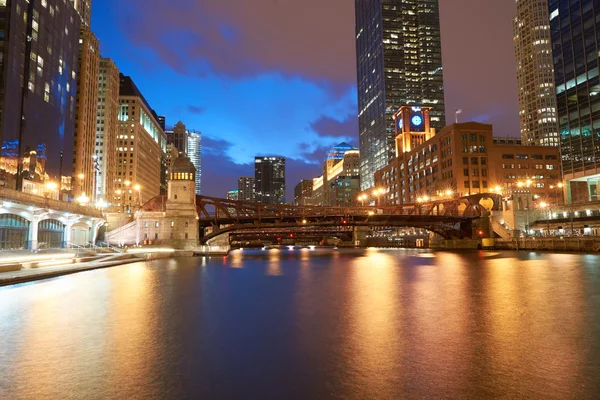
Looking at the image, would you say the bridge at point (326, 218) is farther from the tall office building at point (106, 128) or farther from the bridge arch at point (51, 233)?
the tall office building at point (106, 128)

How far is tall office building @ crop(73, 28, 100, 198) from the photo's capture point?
146750 millimetres

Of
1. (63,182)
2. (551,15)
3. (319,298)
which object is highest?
(551,15)

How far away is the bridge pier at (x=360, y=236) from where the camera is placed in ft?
540

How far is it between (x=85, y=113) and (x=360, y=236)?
112 metres

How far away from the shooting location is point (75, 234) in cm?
9006

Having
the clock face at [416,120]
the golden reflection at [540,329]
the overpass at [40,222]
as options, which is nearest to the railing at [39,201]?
the overpass at [40,222]

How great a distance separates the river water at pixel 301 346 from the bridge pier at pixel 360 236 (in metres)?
144

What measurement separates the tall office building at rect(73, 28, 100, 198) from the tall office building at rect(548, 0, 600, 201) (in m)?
144

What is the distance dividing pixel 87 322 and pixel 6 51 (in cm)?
9000

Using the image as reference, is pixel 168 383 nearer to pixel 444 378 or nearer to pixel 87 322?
pixel 444 378

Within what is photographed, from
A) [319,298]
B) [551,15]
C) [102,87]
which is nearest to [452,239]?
[551,15]

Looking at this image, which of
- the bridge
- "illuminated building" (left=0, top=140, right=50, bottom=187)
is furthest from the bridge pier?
"illuminated building" (left=0, top=140, right=50, bottom=187)

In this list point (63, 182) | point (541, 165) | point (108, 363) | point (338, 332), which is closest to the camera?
point (108, 363)

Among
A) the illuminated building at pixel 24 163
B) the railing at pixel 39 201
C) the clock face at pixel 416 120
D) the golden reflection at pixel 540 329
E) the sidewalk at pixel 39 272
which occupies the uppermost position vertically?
the clock face at pixel 416 120
